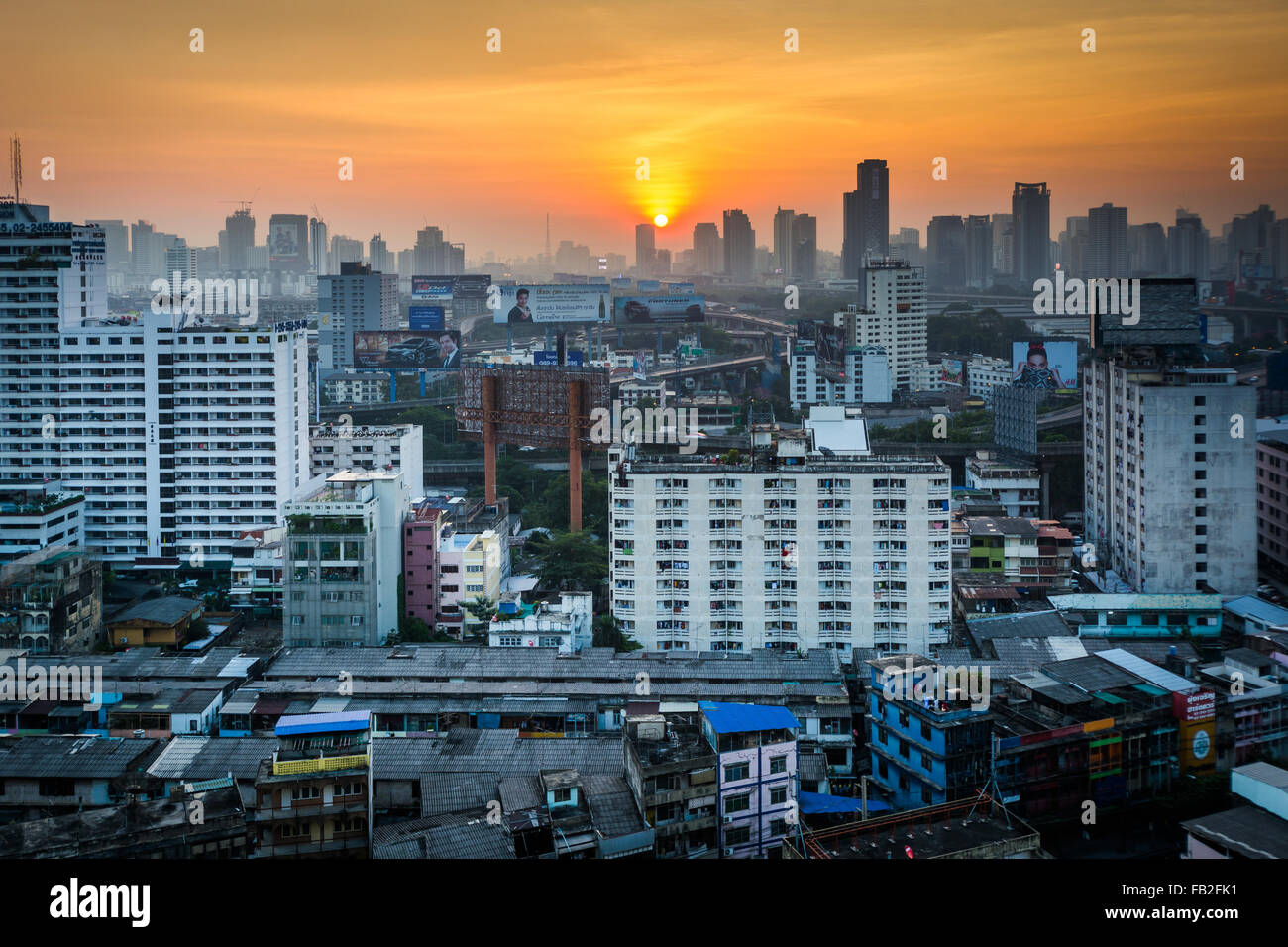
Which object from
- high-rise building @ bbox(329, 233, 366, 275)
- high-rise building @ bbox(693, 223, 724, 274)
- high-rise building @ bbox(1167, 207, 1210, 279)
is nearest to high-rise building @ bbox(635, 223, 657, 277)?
high-rise building @ bbox(693, 223, 724, 274)

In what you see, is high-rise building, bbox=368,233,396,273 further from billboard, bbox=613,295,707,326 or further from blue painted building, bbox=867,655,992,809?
blue painted building, bbox=867,655,992,809

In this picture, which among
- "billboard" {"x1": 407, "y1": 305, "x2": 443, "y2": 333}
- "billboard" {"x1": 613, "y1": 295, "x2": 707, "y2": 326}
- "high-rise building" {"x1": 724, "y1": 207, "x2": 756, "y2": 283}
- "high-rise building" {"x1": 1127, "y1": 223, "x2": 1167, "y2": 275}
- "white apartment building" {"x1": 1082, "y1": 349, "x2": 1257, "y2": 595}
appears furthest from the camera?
"high-rise building" {"x1": 724, "y1": 207, "x2": 756, "y2": 283}

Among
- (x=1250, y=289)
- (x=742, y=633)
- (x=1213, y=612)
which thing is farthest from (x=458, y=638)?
(x=1250, y=289)

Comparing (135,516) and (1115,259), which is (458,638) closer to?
(135,516)

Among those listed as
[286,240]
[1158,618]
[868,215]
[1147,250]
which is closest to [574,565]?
[1158,618]

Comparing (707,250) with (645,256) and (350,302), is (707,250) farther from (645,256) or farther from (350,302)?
(350,302)

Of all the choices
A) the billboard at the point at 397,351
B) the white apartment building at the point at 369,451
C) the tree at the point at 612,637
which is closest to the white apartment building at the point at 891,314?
the billboard at the point at 397,351

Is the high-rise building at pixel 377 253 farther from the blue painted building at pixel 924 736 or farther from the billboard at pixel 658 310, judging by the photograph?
the blue painted building at pixel 924 736
